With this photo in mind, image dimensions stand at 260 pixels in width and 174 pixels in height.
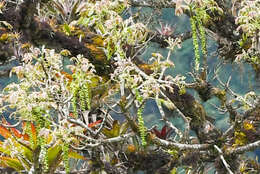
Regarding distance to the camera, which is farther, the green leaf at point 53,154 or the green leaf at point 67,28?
the green leaf at point 67,28

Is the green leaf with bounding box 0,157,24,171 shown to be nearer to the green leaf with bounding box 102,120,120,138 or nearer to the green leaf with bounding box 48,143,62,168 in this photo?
the green leaf with bounding box 48,143,62,168

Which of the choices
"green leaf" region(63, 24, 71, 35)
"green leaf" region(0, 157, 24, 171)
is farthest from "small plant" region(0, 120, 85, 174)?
"green leaf" region(63, 24, 71, 35)

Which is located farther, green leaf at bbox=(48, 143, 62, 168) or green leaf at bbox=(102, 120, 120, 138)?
green leaf at bbox=(102, 120, 120, 138)

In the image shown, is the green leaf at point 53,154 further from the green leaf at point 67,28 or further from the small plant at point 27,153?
the green leaf at point 67,28

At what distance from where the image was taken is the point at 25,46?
15.1 ft

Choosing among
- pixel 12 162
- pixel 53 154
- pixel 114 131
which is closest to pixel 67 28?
pixel 114 131

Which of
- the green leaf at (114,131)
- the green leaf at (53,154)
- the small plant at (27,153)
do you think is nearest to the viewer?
the small plant at (27,153)

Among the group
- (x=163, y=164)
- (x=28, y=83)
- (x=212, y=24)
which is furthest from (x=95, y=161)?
(x=212, y=24)

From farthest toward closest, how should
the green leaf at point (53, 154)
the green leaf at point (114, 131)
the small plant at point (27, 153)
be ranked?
the green leaf at point (114, 131) → the green leaf at point (53, 154) → the small plant at point (27, 153)

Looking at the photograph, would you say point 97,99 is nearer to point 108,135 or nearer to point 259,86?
point 108,135

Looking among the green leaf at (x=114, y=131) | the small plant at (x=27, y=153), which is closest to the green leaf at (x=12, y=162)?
the small plant at (x=27, y=153)

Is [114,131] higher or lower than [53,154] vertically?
higher

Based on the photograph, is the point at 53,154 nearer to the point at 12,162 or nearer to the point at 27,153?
the point at 27,153

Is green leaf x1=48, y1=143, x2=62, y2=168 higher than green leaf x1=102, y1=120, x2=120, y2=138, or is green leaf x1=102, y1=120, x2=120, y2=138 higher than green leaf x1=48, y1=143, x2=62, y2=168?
green leaf x1=102, y1=120, x2=120, y2=138
